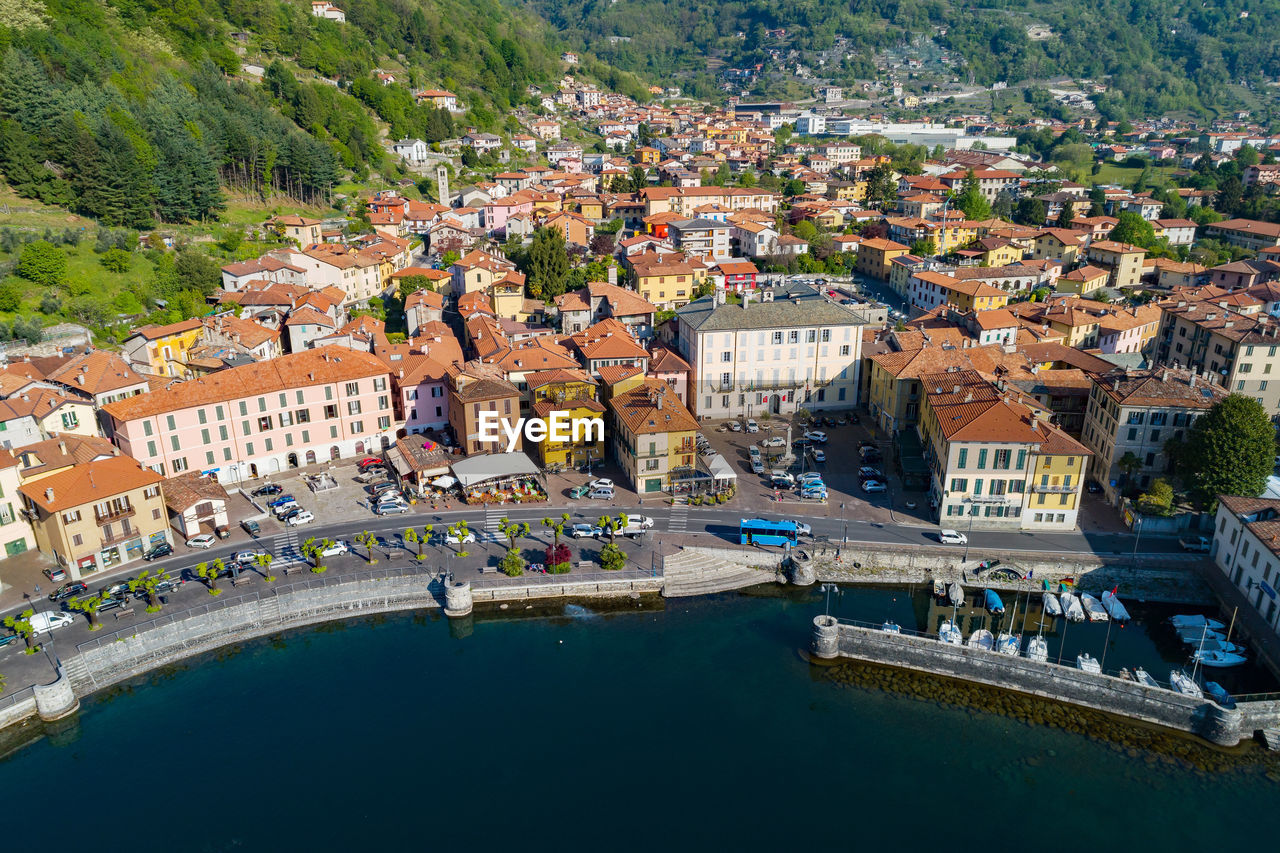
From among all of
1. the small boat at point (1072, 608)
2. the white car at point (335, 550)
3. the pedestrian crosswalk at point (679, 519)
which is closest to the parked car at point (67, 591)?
the white car at point (335, 550)

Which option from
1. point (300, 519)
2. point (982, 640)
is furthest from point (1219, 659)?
point (300, 519)

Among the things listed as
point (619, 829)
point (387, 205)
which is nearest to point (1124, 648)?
point (619, 829)

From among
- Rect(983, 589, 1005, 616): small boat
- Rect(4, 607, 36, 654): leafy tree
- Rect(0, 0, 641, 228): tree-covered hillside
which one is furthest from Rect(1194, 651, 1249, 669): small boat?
Rect(0, 0, 641, 228): tree-covered hillside

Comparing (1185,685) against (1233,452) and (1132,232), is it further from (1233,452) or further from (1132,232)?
(1132,232)

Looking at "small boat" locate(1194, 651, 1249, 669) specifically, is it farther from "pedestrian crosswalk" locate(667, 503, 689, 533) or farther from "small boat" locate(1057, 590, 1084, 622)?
"pedestrian crosswalk" locate(667, 503, 689, 533)

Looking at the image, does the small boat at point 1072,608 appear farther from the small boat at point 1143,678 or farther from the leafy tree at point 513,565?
the leafy tree at point 513,565

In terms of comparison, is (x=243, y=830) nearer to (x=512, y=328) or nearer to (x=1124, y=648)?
(x=1124, y=648)
